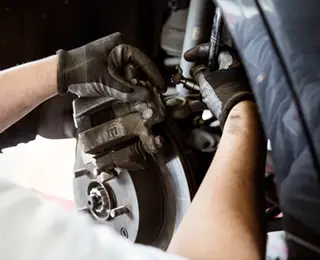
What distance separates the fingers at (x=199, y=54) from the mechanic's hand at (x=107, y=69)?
83 millimetres

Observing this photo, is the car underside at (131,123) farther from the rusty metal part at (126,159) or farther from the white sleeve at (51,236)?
the white sleeve at (51,236)

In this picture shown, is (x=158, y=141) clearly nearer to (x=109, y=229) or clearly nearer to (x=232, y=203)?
(x=232, y=203)

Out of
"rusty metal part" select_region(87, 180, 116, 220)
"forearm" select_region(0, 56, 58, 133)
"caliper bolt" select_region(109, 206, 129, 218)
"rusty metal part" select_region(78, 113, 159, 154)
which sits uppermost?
"forearm" select_region(0, 56, 58, 133)

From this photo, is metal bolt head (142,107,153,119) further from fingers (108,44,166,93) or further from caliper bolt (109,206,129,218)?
caliper bolt (109,206,129,218)

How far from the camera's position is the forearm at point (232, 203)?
743mm

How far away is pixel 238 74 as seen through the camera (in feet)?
3.20

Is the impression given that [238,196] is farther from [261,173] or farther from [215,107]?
[215,107]

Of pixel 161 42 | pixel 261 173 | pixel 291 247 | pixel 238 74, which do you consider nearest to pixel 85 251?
pixel 291 247

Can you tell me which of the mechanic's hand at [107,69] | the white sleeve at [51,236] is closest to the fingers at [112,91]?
the mechanic's hand at [107,69]

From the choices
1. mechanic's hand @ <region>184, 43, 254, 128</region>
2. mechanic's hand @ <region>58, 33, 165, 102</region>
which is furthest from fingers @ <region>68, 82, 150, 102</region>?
mechanic's hand @ <region>184, 43, 254, 128</region>

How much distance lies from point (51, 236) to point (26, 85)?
506 mm

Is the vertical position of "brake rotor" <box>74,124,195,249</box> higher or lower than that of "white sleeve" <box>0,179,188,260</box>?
lower

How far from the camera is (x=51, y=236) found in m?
0.60

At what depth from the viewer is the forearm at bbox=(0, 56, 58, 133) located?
1.04m
